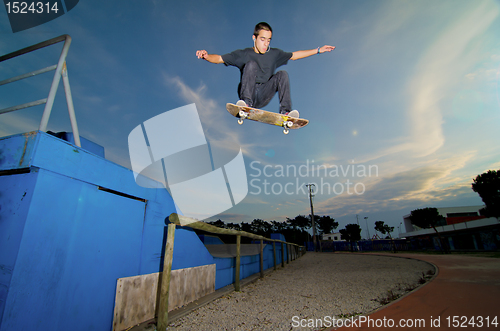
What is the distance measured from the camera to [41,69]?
8.17 ft

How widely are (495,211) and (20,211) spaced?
36.2m

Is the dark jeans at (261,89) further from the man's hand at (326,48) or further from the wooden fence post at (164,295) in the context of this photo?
the wooden fence post at (164,295)

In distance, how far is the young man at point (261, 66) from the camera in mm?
3848

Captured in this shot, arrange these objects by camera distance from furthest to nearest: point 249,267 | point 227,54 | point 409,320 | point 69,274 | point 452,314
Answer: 1. point 249,267
2. point 227,54
3. point 452,314
4. point 409,320
5. point 69,274

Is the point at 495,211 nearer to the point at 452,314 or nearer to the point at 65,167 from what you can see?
the point at 452,314

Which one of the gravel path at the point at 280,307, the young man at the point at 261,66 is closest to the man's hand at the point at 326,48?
the young man at the point at 261,66

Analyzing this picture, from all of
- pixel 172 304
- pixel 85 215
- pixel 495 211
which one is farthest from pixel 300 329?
pixel 495 211

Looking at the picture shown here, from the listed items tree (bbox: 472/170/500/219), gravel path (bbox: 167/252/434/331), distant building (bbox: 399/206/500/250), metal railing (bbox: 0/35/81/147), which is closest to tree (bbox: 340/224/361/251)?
distant building (bbox: 399/206/500/250)

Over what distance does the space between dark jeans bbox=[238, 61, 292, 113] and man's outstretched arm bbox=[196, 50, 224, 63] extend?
1.85 ft

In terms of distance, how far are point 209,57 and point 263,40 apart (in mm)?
1052

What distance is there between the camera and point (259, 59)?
4.03 m

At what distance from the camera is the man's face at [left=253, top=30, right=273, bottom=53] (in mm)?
3736

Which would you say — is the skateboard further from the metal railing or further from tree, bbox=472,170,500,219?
tree, bbox=472,170,500,219

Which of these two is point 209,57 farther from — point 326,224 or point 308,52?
point 326,224
